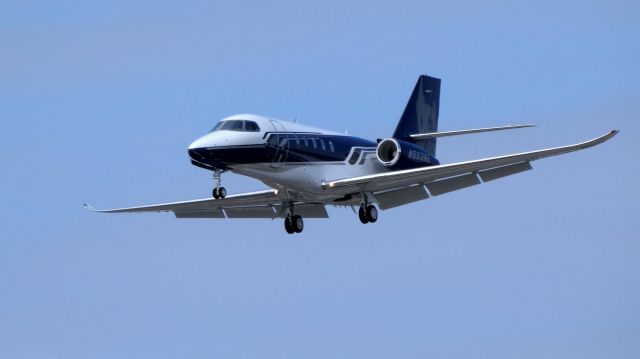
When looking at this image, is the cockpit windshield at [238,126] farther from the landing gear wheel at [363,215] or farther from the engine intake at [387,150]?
the engine intake at [387,150]

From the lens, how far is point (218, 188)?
42.5 metres

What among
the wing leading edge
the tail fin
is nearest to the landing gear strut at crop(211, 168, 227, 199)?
the wing leading edge

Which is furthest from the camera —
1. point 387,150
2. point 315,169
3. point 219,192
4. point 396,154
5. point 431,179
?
point 387,150

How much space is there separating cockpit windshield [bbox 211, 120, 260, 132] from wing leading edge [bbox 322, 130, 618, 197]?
11.0 feet

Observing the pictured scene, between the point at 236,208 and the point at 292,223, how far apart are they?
3.21m

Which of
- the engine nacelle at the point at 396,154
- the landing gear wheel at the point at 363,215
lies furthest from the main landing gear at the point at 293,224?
the engine nacelle at the point at 396,154

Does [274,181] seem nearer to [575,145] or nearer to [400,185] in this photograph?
[400,185]

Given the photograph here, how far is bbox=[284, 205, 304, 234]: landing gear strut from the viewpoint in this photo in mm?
48000

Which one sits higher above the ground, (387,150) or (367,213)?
(387,150)

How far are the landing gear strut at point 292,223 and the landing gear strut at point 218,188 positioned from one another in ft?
17.1

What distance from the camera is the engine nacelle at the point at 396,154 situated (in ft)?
157

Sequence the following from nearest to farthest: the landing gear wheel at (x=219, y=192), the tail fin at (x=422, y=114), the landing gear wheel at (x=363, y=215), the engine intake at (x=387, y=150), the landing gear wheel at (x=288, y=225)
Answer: the landing gear wheel at (x=219, y=192) → the landing gear wheel at (x=363, y=215) → the landing gear wheel at (x=288, y=225) → the engine intake at (x=387, y=150) → the tail fin at (x=422, y=114)

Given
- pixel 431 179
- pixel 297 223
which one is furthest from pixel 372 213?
pixel 297 223

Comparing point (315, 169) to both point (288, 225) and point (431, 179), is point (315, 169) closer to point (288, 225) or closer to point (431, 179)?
point (288, 225)
